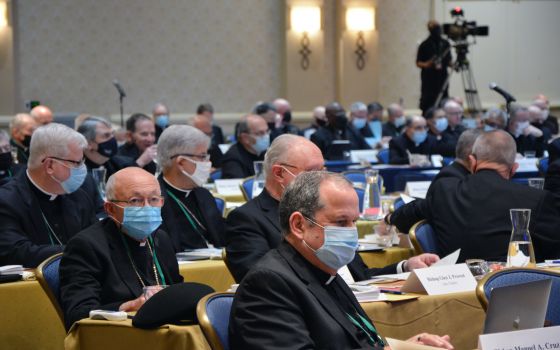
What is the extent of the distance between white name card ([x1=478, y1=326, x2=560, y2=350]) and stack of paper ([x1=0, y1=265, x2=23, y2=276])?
9.06ft

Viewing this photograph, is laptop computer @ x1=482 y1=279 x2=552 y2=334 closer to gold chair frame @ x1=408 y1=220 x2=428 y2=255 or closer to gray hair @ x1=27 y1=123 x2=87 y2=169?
gold chair frame @ x1=408 y1=220 x2=428 y2=255

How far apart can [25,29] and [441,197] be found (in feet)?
42.8

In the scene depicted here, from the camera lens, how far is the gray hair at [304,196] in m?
3.46

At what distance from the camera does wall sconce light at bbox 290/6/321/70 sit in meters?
19.1

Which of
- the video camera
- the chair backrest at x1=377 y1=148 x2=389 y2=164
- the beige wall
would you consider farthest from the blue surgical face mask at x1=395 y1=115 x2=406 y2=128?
the chair backrest at x1=377 y1=148 x2=389 y2=164

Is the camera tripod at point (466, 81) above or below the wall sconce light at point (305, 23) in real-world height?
below

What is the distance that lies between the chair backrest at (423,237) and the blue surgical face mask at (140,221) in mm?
1673

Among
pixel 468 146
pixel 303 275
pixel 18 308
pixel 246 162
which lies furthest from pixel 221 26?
pixel 303 275

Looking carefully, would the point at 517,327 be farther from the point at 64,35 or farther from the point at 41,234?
the point at 64,35

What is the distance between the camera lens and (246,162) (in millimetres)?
11031

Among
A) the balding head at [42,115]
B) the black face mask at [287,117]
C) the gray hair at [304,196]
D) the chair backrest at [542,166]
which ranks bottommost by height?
the chair backrest at [542,166]

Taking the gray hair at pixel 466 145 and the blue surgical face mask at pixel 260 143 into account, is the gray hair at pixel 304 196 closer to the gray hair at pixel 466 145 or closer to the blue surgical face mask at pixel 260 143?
the gray hair at pixel 466 145

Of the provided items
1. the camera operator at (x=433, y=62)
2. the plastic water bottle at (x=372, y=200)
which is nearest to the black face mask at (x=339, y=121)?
the camera operator at (x=433, y=62)

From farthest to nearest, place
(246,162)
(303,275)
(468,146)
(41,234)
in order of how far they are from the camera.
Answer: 1. (246,162)
2. (468,146)
3. (41,234)
4. (303,275)
